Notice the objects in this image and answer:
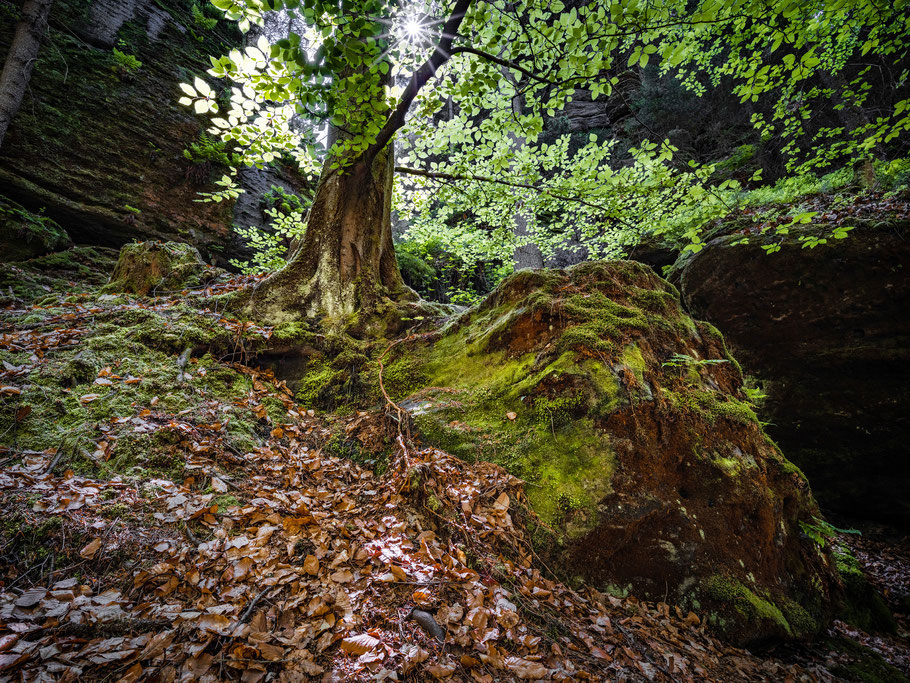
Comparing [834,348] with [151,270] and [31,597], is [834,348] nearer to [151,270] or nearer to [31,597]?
[31,597]

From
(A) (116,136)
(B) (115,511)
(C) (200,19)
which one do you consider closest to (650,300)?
(B) (115,511)

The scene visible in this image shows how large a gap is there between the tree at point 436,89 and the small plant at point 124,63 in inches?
271

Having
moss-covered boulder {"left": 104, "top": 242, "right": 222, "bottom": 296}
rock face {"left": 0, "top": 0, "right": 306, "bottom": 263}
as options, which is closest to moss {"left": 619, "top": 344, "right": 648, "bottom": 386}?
moss-covered boulder {"left": 104, "top": 242, "right": 222, "bottom": 296}

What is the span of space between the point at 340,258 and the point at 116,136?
815cm

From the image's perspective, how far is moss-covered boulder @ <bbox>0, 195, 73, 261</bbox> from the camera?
5.96 meters

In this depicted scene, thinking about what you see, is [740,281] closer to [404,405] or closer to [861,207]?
[861,207]

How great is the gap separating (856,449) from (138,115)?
17.9 metres

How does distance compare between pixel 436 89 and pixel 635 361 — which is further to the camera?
pixel 436 89

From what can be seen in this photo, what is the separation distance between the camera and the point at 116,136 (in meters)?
7.92

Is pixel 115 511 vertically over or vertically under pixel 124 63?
under

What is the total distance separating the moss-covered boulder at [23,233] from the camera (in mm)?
5965

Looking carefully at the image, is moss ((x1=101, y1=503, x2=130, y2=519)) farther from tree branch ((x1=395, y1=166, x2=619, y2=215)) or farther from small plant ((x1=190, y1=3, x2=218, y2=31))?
small plant ((x1=190, y1=3, x2=218, y2=31))

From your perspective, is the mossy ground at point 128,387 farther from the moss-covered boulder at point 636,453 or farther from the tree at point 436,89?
the moss-covered boulder at point 636,453

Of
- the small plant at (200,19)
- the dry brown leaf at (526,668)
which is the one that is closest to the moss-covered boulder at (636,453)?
the dry brown leaf at (526,668)
